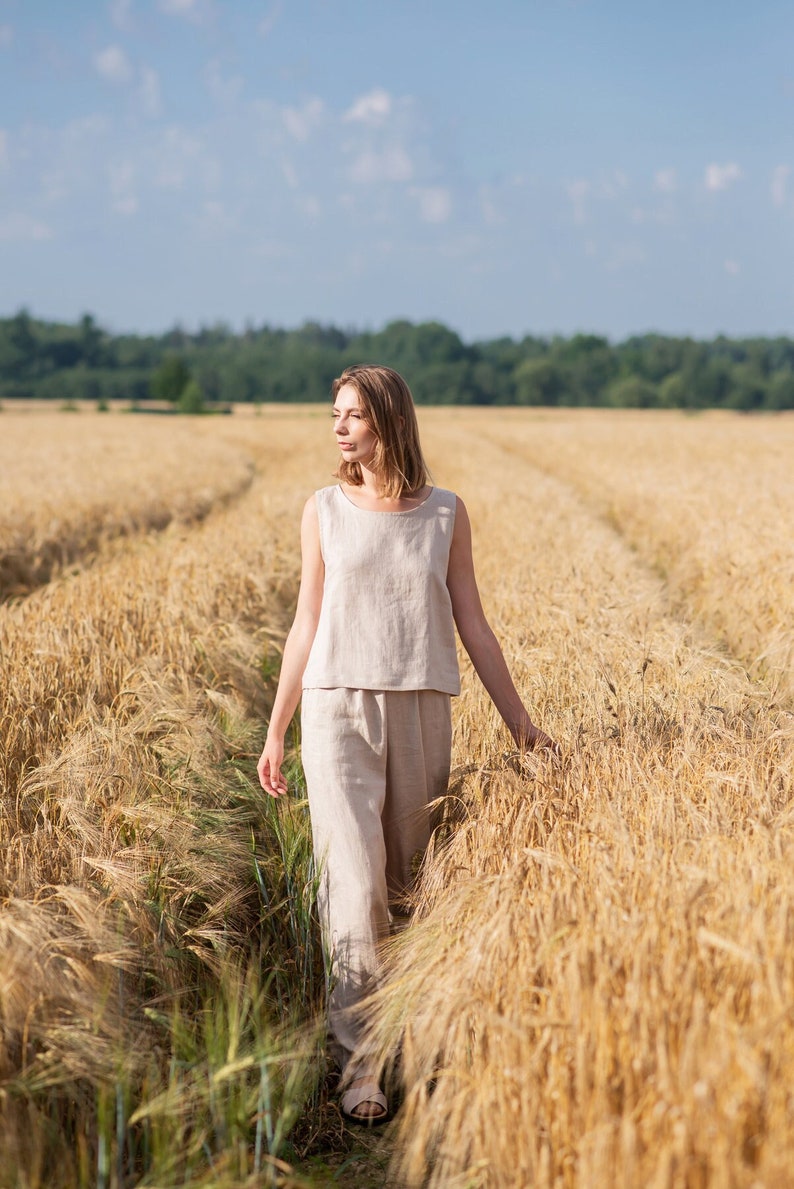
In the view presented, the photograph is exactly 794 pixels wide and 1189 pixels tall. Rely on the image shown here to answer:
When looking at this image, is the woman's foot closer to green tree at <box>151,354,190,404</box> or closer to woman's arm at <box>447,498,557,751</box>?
woman's arm at <box>447,498,557,751</box>

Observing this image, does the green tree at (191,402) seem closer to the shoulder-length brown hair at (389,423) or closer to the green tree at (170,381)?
the green tree at (170,381)

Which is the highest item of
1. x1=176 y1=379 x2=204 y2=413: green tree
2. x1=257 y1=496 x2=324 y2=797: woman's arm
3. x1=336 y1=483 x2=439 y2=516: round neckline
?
x1=176 y1=379 x2=204 y2=413: green tree

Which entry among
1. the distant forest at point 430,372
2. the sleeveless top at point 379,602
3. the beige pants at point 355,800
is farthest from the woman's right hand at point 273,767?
the distant forest at point 430,372

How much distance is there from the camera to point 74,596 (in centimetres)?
575

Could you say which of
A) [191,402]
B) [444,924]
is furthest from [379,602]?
[191,402]

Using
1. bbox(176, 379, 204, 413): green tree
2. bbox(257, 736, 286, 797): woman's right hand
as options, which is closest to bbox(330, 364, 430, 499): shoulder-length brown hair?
bbox(257, 736, 286, 797): woman's right hand

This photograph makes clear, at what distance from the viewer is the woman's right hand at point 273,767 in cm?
280

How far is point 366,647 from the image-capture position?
2668mm

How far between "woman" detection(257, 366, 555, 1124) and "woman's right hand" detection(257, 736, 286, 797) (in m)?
0.10

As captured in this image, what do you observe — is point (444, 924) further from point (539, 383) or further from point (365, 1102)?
point (539, 383)

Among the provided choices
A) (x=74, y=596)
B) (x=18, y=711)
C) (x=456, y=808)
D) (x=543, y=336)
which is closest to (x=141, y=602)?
(x=74, y=596)

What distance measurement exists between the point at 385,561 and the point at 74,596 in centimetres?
361

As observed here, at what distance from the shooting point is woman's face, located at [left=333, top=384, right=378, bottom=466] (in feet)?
8.75

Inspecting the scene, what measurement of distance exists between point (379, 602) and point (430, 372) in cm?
9627
